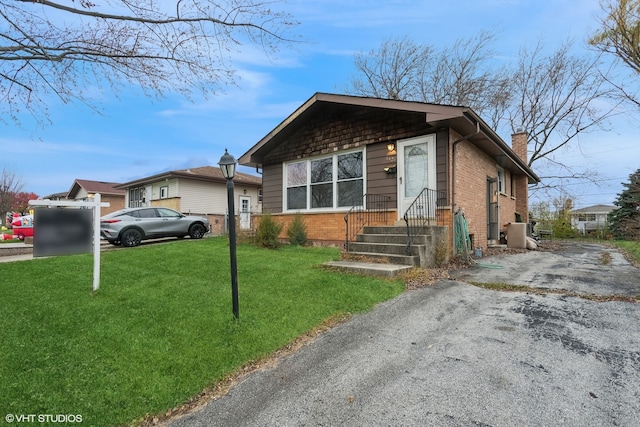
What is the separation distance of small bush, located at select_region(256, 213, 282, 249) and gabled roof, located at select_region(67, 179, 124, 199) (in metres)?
24.5

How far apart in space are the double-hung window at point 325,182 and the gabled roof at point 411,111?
46.1 inches

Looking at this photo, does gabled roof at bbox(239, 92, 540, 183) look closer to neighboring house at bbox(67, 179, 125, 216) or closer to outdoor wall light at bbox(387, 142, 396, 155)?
outdoor wall light at bbox(387, 142, 396, 155)

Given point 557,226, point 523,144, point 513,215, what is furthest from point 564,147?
point 513,215

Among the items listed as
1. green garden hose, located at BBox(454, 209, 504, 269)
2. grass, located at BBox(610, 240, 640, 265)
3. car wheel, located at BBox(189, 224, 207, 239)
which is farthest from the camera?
car wheel, located at BBox(189, 224, 207, 239)

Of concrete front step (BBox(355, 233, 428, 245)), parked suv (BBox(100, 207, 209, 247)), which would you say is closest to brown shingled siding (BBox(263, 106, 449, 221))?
concrete front step (BBox(355, 233, 428, 245))

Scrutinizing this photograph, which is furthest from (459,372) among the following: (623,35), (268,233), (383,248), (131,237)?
(623,35)

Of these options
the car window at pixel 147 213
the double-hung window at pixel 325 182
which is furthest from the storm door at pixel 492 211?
the car window at pixel 147 213

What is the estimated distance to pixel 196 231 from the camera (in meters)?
13.8

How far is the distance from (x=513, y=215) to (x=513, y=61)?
12.5m

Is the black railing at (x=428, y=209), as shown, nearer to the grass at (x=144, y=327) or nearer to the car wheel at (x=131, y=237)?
the grass at (x=144, y=327)

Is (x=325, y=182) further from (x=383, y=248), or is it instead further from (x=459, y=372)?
(x=459, y=372)

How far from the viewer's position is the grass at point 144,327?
2.53m

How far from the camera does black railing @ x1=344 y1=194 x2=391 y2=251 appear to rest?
876 centimetres

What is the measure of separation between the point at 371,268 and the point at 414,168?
140 inches
